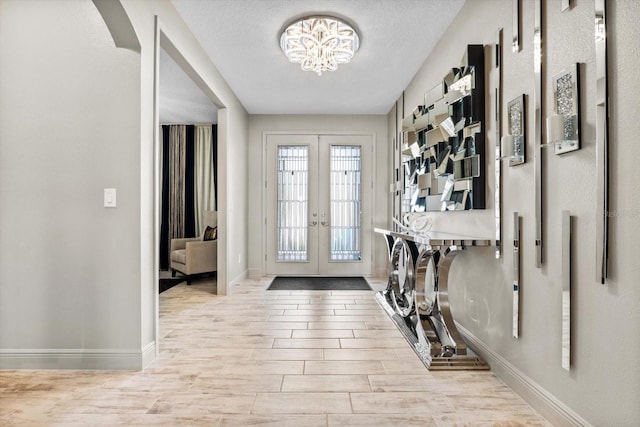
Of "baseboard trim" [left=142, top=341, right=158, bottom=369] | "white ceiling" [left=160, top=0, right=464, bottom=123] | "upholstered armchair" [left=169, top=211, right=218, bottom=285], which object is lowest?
"baseboard trim" [left=142, top=341, right=158, bottom=369]

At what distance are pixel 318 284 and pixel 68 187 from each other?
140 inches

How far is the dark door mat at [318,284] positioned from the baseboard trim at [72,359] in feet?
8.78

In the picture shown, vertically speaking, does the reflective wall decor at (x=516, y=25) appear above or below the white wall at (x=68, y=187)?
above

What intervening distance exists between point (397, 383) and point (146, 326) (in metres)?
1.60

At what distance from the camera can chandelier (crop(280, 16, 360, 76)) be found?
3.20 meters

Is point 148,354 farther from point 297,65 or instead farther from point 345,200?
point 345,200

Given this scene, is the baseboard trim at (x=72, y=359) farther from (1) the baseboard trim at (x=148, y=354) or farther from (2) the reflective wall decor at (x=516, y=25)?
(2) the reflective wall decor at (x=516, y=25)

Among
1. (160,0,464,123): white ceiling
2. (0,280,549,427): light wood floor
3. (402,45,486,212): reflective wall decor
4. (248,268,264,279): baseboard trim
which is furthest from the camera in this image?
→ (248,268,264,279): baseboard trim

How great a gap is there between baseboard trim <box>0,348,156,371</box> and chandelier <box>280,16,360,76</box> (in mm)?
2716

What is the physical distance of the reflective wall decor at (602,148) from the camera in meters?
1.45

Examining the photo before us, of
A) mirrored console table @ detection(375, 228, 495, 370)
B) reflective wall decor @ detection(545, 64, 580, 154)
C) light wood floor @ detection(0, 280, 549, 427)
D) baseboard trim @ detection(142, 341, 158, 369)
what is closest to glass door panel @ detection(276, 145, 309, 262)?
light wood floor @ detection(0, 280, 549, 427)

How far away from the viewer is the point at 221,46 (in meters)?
3.64

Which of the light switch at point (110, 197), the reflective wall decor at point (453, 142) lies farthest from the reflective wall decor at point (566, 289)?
the light switch at point (110, 197)

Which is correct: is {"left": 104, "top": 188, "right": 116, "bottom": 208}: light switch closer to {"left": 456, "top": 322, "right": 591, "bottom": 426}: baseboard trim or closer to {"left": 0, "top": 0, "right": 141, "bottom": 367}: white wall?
{"left": 0, "top": 0, "right": 141, "bottom": 367}: white wall
